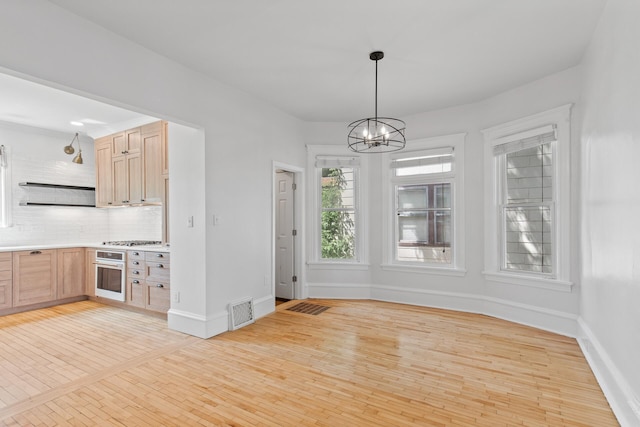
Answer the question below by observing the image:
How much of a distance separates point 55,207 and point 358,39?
217 inches

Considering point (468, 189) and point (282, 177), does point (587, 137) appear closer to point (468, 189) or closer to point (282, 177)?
point (468, 189)

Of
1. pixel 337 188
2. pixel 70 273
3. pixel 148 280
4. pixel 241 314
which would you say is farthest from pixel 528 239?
pixel 70 273

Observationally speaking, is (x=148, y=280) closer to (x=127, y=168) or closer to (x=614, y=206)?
(x=127, y=168)

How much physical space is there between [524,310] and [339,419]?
119 inches

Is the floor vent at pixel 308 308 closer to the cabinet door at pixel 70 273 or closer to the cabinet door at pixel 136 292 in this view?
the cabinet door at pixel 136 292

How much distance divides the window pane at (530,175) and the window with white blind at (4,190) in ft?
23.2

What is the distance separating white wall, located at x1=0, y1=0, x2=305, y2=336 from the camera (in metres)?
2.42

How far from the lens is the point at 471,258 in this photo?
4719 mm

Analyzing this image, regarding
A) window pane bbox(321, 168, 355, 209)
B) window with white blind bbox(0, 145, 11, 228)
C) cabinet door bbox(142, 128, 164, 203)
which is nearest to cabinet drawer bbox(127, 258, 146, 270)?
cabinet door bbox(142, 128, 164, 203)

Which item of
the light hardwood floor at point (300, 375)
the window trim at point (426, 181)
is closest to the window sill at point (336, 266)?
the window trim at point (426, 181)

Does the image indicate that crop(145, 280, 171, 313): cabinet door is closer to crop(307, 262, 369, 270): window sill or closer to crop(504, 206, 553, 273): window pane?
crop(307, 262, 369, 270): window sill

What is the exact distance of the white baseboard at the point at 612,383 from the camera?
1983 mm

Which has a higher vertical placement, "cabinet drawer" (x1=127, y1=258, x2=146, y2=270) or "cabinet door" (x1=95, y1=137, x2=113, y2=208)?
"cabinet door" (x1=95, y1=137, x2=113, y2=208)

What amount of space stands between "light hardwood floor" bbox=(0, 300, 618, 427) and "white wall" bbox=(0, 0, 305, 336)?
0.67 metres
